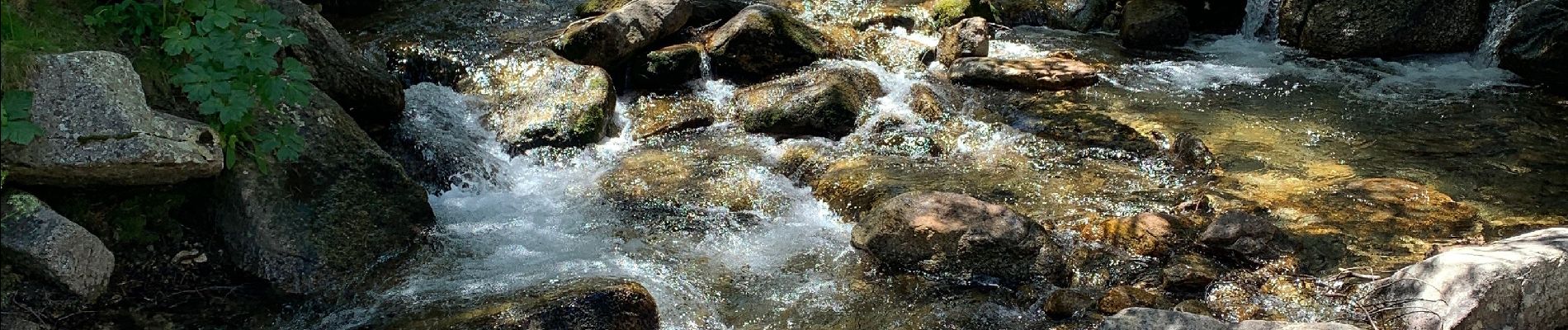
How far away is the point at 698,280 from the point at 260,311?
2318 mm

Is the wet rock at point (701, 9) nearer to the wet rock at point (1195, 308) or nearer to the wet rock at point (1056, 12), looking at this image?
the wet rock at point (1056, 12)

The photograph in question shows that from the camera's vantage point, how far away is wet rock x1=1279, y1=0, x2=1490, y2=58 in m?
9.84

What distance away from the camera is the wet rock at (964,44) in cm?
1017

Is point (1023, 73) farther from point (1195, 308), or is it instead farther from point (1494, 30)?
point (1494, 30)

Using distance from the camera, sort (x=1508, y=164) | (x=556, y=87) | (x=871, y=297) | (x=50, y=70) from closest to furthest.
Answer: (x=50, y=70)
(x=871, y=297)
(x=1508, y=164)
(x=556, y=87)

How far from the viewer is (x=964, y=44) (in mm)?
10250

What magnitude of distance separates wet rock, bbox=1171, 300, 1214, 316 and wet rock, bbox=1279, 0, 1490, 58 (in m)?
6.28

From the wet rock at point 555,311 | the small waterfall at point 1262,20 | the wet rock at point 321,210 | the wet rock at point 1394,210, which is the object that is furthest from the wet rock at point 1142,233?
the small waterfall at point 1262,20

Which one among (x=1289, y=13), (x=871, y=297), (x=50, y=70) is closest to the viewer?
(x=50, y=70)

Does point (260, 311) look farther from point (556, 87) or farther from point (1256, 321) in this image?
point (1256, 321)

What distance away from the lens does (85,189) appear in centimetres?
439

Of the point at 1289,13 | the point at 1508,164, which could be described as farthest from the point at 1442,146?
the point at 1289,13

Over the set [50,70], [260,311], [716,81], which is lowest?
[716,81]

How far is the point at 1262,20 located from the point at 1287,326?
313 inches
